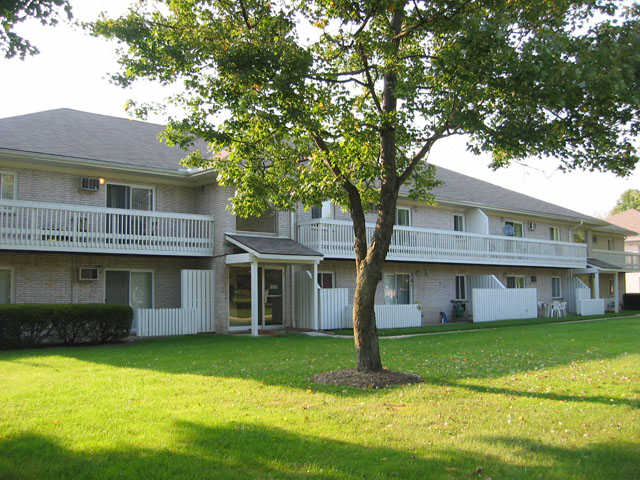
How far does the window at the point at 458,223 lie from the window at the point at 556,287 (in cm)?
821

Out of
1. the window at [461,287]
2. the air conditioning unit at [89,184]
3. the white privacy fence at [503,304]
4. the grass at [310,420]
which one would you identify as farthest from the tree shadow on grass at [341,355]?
the window at [461,287]

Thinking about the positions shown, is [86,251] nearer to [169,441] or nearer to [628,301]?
[169,441]

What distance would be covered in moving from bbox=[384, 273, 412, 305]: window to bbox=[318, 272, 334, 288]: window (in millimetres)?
3034

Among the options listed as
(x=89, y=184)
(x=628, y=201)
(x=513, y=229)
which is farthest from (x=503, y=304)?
(x=628, y=201)

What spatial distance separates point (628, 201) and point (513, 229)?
67196 mm

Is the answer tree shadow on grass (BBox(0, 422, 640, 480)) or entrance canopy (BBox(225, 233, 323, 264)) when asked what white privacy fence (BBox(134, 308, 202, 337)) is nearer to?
entrance canopy (BBox(225, 233, 323, 264))

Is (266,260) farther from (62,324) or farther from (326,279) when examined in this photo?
(62,324)

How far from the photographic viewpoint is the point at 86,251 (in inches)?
648

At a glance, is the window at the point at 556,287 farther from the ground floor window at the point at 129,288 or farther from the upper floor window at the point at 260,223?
the ground floor window at the point at 129,288

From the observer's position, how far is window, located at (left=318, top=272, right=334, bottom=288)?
73.7 feet

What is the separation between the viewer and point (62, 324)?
1540 cm

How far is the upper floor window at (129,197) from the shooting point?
1873 cm

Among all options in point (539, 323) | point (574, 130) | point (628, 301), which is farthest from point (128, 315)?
point (628, 301)

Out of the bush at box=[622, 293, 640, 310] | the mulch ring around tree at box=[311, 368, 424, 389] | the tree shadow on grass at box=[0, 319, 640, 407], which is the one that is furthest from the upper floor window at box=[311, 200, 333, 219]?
the bush at box=[622, 293, 640, 310]
